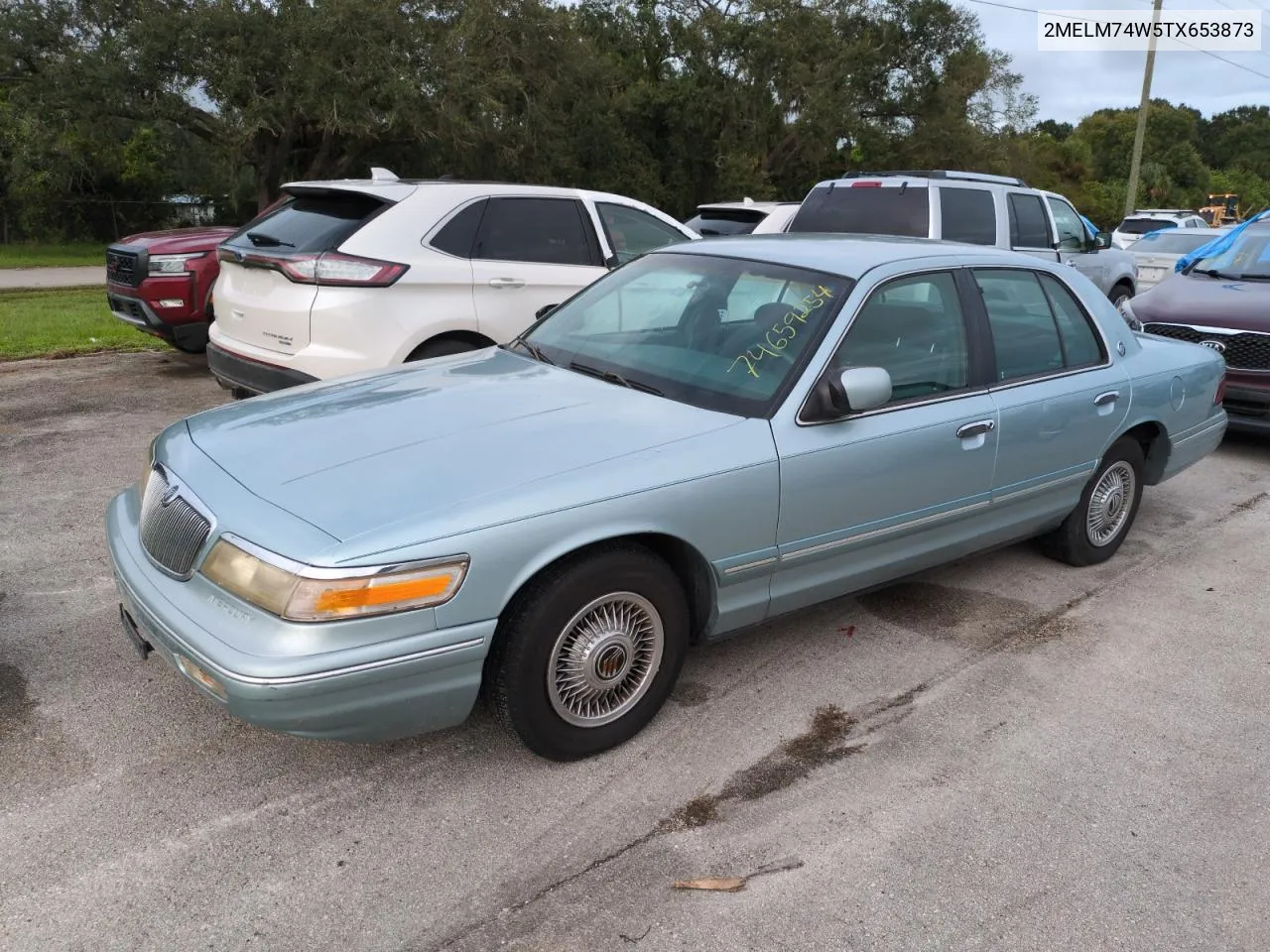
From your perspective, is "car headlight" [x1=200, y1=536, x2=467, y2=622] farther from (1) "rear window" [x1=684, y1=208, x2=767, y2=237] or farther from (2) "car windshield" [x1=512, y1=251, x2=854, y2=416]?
(1) "rear window" [x1=684, y1=208, x2=767, y2=237]

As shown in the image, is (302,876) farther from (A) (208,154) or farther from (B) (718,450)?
(A) (208,154)

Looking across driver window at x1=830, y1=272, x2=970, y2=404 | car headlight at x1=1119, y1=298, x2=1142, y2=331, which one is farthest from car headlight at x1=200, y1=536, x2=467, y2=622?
car headlight at x1=1119, y1=298, x2=1142, y2=331

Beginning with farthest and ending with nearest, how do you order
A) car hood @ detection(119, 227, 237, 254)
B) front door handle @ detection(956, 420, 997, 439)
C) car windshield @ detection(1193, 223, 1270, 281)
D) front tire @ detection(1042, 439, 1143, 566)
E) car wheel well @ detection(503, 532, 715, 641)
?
car windshield @ detection(1193, 223, 1270, 281) → car hood @ detection(119, 227, 237, 254) → front tire @ detection(1042, 439, 1143, 566) → front door handle @ detection(956, 420, 997, 439) → car wheel well @ detection(503, 532, 715, 641)

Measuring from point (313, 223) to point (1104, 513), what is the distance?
4.72m

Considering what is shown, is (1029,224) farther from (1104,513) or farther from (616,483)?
(616,483)

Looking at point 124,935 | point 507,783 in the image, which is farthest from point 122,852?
point 507,783

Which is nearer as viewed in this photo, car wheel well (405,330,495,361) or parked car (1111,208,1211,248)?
car wheel well (405,330,495,361)

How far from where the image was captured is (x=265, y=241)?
6188mm

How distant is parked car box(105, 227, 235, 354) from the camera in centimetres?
805

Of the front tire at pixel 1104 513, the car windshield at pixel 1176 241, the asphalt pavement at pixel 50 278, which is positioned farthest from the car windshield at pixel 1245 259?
the asphalt pavement at pixel 50 278

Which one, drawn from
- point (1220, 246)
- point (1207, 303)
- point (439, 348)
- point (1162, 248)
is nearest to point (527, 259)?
point (439, 348)

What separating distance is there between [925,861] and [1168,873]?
69cm

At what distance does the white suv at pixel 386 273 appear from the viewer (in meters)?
5.71

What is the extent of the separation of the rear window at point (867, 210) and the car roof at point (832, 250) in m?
4.43
